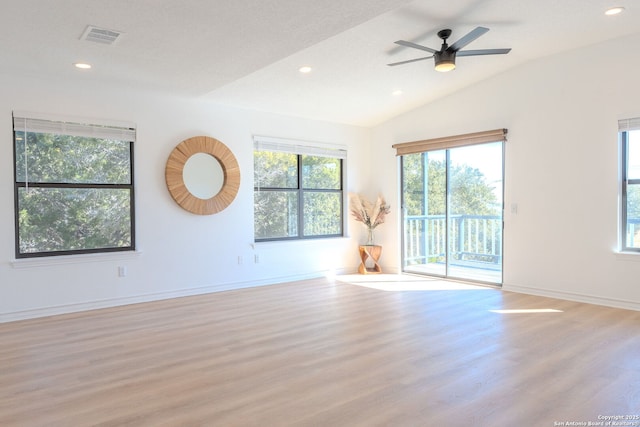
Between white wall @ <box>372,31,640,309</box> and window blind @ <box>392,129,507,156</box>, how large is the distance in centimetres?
11

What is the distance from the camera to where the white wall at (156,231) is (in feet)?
14.0

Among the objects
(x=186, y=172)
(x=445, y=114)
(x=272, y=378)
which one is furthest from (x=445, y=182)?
(x=272, y=378)

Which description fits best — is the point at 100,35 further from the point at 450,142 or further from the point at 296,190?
the point at 450,142

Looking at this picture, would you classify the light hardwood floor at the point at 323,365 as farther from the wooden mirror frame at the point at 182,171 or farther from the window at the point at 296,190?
the window at the point at 296,190

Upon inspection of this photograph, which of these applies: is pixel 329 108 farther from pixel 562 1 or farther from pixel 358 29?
pixel 562 1

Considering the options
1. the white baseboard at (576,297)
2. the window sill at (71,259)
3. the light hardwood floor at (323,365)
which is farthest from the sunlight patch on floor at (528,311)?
the window sill at (71,259)

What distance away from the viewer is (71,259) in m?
4.53

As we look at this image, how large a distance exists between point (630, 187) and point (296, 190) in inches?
161

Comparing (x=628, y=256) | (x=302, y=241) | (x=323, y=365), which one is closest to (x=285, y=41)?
(x=323, y=365)

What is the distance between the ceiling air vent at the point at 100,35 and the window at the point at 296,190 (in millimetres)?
2646

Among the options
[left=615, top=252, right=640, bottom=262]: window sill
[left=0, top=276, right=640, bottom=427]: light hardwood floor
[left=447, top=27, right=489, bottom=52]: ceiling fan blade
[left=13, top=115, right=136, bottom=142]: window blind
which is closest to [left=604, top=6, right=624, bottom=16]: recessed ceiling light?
[left=447, top=27, right=489, bottom=52]: ceiling fan blade

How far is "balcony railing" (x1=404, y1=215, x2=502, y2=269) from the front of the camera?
5.82m

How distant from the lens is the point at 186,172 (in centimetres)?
529

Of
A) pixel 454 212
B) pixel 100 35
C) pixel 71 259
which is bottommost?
pixel 71 259
